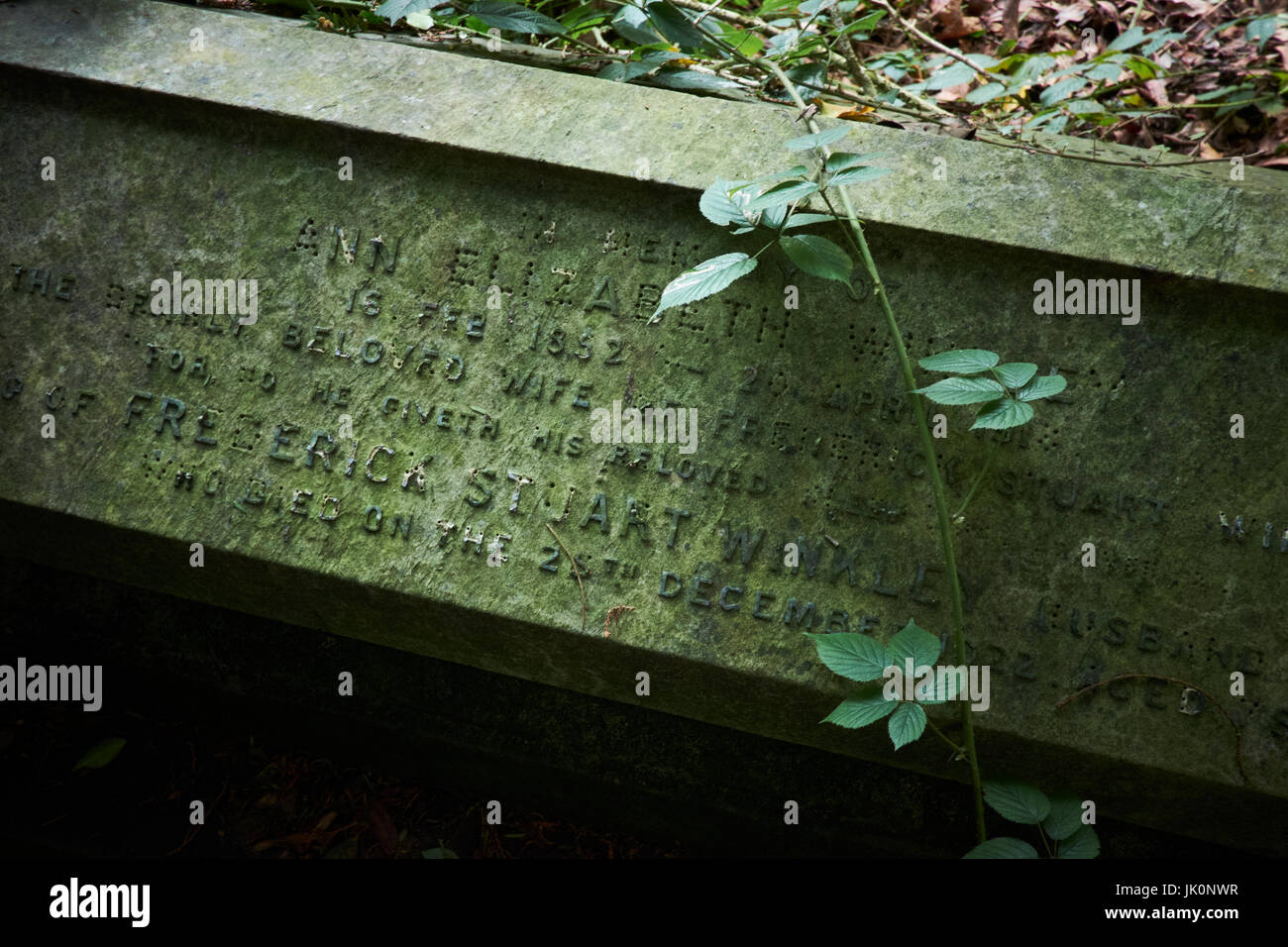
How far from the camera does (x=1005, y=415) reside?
1.54 metres

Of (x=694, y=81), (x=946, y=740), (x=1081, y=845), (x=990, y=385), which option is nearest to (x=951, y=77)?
(x=694, y=81)

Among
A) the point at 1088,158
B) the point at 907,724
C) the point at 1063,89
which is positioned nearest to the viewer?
the point at 907,724

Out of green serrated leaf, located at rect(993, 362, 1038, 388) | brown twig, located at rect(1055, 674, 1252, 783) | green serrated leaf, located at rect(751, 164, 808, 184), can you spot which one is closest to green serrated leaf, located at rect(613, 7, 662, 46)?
green serrated leaf, located at rect(751, 164, 808, 184)

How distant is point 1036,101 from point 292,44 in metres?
2.10

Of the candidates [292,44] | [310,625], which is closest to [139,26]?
[292,44]

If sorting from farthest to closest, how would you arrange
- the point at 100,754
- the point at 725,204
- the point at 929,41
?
the point at 929,41 < the point at 100,754 < the point at 725,204

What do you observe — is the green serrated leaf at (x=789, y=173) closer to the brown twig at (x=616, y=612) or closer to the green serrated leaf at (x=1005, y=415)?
the green serrated leaf at (x=1005, y=415)

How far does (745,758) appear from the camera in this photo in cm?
210

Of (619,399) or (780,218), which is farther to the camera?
(619,399)

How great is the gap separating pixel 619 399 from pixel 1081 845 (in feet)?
3.93

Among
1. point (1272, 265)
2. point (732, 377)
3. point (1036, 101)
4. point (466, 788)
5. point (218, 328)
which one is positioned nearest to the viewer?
point (1272, 265)

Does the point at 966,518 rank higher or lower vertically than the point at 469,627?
higher

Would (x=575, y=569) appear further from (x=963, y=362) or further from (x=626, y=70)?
(x=626, y=70)

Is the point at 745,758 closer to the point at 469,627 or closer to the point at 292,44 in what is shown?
the point at 469,627
